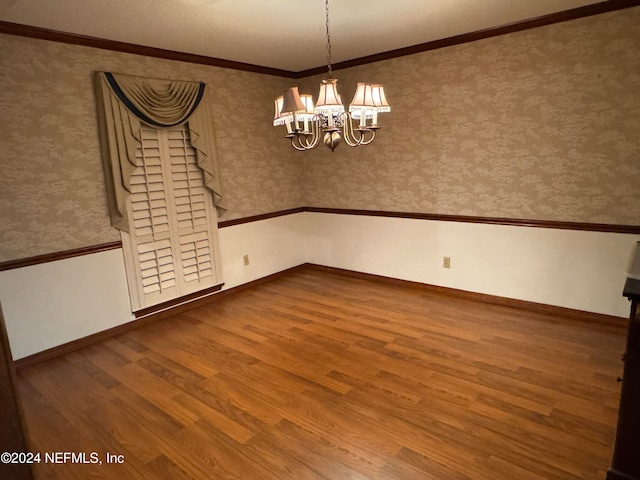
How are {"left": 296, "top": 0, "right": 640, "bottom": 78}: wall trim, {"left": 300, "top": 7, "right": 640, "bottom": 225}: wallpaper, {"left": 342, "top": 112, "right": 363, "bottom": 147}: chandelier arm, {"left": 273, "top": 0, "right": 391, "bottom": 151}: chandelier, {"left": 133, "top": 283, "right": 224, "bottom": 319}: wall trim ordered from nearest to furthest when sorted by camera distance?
{"left": 273, "top": 0, "right": 391, "bottom": 151}: chandelier
{"left": 342, "top": 112, "right": 363, "bottom": 147}: chandelier arm
{"left": 296, "top": 0, "right": 640, "bottom": 78}: wall trim
{"left": 300, "top": 7, "right": 640, "bottom": 225}: wallpaper
{"left": 133, "top": 283, "right": 224, "bottom": 319}: wall trim

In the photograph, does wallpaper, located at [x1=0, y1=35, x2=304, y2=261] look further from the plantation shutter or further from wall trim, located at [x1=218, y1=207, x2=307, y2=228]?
wall trim, located at [x1=218, y1=207, x2=307, y2=228]

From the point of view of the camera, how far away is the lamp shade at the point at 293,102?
224cm

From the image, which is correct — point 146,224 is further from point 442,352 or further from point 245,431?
point 442,352

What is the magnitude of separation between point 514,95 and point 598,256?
152 cm

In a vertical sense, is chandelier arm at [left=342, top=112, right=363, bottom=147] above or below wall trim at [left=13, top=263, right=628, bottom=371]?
above

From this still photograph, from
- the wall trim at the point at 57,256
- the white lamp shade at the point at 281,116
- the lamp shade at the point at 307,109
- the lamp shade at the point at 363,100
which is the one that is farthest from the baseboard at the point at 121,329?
the lamp shade at the point at 363,100

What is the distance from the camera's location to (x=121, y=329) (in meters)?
3.48

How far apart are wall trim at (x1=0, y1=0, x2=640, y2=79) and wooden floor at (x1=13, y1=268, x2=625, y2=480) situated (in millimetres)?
2434

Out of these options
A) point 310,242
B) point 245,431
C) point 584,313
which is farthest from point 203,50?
point 584,313

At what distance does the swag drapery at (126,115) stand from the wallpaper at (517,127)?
6.08 feet

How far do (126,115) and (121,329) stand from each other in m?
1.87

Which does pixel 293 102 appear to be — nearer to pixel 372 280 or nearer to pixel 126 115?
pixel 126 115

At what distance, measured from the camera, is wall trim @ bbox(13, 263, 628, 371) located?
3117mm

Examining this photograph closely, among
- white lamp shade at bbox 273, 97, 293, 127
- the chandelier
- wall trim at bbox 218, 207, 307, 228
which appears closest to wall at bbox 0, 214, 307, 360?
wall trim at bbox 218, 207, 307, 228
